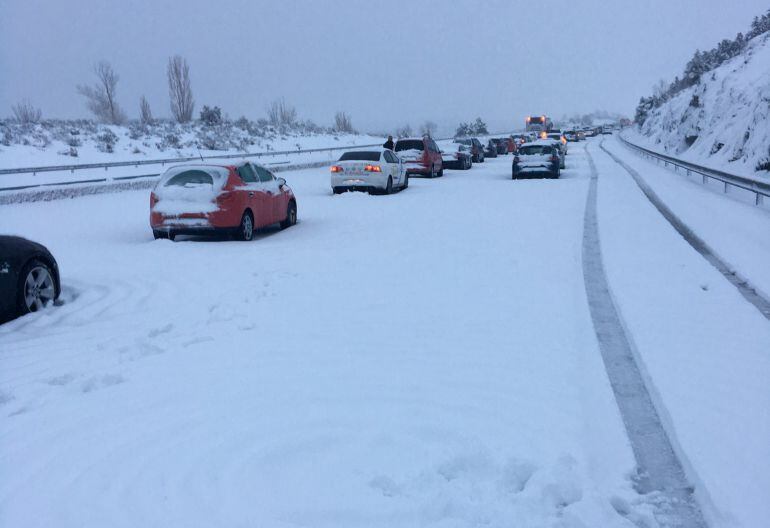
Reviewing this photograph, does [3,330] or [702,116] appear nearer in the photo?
[3,330]

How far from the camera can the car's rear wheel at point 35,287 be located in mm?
7613

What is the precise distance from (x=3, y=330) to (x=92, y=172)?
27.9 m

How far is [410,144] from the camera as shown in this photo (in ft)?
98.3

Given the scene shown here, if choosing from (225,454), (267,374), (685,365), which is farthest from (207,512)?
(685,365)

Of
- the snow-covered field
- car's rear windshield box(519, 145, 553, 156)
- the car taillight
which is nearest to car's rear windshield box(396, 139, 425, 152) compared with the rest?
car's rear windshield box(519, 145, 553, 156)

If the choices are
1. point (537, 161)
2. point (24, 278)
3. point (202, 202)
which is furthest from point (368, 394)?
point (537, 161)

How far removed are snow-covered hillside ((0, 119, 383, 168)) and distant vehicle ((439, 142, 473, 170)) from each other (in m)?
14.2

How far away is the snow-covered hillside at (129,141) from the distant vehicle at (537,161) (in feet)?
65.6

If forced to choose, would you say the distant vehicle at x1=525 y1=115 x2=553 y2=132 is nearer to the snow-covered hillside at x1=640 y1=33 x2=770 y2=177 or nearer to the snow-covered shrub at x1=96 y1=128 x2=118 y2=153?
the snow-covered hillside at x1=640 y1=33 x2=770 y2=177

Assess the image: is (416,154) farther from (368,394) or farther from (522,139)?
(522,139)

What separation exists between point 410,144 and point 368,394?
2553 cm

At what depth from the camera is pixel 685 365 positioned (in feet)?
18.8

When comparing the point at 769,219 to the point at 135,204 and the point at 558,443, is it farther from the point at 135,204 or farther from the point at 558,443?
the point at 135,204

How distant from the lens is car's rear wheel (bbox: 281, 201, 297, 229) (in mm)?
15656
